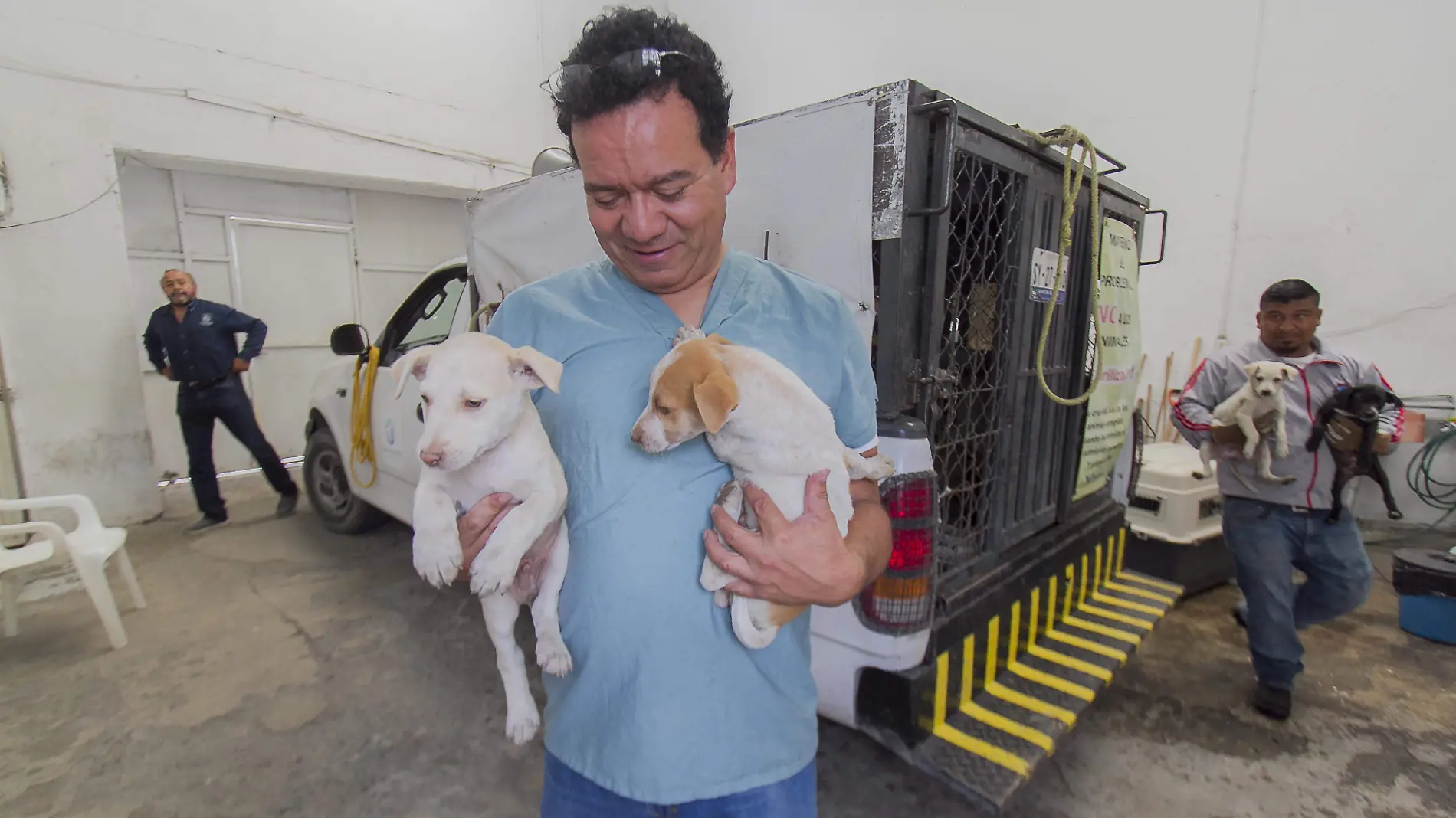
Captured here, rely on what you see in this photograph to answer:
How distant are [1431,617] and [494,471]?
204 inches

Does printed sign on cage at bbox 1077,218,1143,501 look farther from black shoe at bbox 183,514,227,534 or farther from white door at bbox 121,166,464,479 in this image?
white door at bbox 121,166,464,479

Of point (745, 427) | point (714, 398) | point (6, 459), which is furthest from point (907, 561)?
point (6, 459)

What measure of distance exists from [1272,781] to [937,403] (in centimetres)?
207

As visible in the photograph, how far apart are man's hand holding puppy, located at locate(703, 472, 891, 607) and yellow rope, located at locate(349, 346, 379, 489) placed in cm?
264

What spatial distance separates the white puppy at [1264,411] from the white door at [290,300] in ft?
26.6

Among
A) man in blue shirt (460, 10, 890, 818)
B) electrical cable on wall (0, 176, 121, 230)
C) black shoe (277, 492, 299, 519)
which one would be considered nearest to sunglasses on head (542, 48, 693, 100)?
man in blue shirt (460, 10, 890, 818)

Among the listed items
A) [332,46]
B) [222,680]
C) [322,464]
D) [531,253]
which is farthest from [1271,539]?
[332,46]

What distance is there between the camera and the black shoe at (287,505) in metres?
5.68

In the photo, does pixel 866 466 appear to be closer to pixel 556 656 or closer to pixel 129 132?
pixel 556 656

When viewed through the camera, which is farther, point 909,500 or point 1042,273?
point 1042,273

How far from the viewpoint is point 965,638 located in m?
2.12

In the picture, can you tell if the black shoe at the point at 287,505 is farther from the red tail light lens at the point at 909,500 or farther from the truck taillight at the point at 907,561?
the red tail light lens at the point at 909,500

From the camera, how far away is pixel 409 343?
420cm

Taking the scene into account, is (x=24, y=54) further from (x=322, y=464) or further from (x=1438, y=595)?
(x=1438, y=595)
